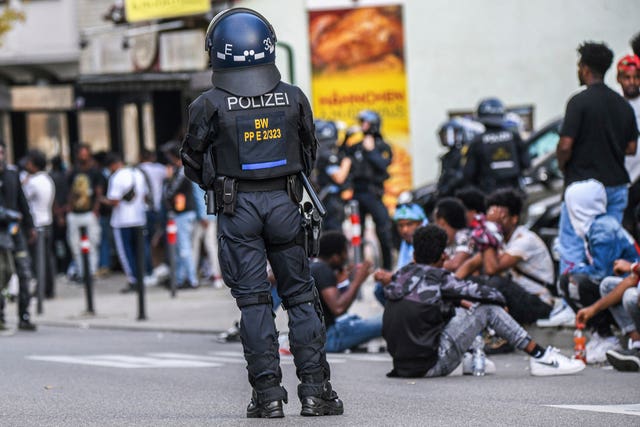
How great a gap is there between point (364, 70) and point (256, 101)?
1692 centimetres

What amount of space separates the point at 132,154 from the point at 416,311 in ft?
72.6

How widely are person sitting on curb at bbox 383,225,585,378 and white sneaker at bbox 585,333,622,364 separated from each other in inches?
30.1

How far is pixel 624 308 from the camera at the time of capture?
1091 centimetres

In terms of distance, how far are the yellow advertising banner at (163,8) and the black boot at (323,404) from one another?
662 inches

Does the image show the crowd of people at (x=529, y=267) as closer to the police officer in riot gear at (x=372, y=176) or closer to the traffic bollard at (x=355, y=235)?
the traffic bollard at (x=355, y=235)

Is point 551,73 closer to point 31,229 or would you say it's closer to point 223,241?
point 31,229

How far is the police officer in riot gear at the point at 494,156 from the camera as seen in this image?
55.2 ft

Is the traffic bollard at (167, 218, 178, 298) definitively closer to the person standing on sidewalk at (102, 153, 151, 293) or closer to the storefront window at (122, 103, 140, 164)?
the person standing on sidewalk at (102, 153, 151, 293)

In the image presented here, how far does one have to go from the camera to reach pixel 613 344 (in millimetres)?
11320

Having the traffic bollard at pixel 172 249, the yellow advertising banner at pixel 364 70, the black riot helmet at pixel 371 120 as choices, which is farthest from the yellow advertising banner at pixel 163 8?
the black riot helmet at pixel 371 120

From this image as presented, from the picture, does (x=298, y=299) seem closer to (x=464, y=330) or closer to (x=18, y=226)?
(x=464, y=330)

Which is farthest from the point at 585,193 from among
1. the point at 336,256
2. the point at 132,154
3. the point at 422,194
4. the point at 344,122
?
the point at 132,154

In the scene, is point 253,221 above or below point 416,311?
above

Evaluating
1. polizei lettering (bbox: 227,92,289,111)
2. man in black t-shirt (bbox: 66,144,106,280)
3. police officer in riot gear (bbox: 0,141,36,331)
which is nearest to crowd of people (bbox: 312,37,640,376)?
A: polizei lettering (bbox: 227,92,289,111)
